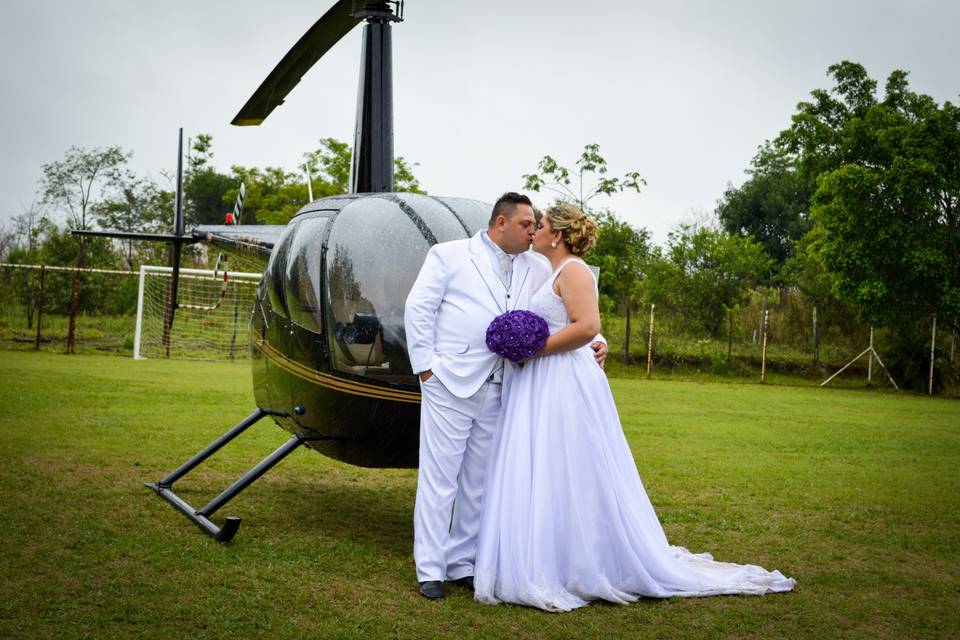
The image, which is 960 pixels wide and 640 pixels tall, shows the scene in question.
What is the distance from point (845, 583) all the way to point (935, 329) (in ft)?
66.2

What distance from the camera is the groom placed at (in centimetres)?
461

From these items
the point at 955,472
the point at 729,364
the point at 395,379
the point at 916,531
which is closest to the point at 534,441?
the point at 395,379

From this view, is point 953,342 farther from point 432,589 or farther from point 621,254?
point 432,589

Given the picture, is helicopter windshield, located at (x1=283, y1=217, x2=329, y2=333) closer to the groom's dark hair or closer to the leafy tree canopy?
the groom's dark hair

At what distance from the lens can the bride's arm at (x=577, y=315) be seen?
15.4 feet

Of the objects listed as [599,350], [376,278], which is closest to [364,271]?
[376,278]

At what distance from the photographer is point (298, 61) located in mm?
6559

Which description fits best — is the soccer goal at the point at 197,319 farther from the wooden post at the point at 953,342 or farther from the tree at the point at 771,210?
the tree at the point at 771,210

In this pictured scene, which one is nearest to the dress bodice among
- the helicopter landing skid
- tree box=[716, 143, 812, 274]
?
the helicopter landing skid

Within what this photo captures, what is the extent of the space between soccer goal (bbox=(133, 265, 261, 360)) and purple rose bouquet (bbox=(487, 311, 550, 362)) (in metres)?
19.0

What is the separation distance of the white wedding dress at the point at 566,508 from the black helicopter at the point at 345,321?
69 cm

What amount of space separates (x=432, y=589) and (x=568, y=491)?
2.81 ft

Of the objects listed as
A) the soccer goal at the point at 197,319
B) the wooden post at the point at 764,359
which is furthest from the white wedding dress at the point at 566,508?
the wooden post at the point at 764,359

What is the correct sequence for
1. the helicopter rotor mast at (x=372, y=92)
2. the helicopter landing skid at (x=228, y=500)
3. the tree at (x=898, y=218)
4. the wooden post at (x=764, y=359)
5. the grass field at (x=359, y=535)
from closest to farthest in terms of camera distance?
the grass field at (x=359, y=535) → the helicopter landing skid at (x=228, y=500) → the helicopter rotor mast at (x=372, y=92) → the tree at (x=898, y=218) → the wooden post at (x=764, y=359)
